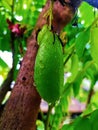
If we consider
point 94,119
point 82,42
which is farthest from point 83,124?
point 82,42

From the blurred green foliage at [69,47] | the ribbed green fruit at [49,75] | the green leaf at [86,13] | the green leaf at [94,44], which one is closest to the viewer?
the ribbed green fruit at [49,75]

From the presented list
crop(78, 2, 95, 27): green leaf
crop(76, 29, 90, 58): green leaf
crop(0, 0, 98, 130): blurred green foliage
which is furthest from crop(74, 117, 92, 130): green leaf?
crop(78, 2, 95, 27): green leaf

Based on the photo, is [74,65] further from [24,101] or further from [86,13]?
[24,101]

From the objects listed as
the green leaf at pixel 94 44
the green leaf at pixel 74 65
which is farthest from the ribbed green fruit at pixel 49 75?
the green leaf at pixel 74 65

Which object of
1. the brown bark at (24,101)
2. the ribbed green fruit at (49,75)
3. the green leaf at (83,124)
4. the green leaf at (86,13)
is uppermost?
the ribbed green fruit at (49,75)

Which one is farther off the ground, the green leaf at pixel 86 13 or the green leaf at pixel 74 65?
the green leaf at pixel 86 13

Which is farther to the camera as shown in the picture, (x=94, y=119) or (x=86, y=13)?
(x=86, y=13)

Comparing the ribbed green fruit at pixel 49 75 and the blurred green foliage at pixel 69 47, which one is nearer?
the ribbed green fruit at pixel 49 75

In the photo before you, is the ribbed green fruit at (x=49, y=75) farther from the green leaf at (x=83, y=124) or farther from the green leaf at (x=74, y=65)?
the green leaf at (x=74, y=65)

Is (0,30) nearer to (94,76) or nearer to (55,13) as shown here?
(94,76)

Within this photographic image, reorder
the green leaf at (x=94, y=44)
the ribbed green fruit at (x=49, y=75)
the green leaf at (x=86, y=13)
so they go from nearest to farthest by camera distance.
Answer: the ribbed green fruit at (x=49, y=75)
the green leaf at (x=94, y=44)
the green leaf at (x=86, y=13)

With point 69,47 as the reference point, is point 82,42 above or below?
above
